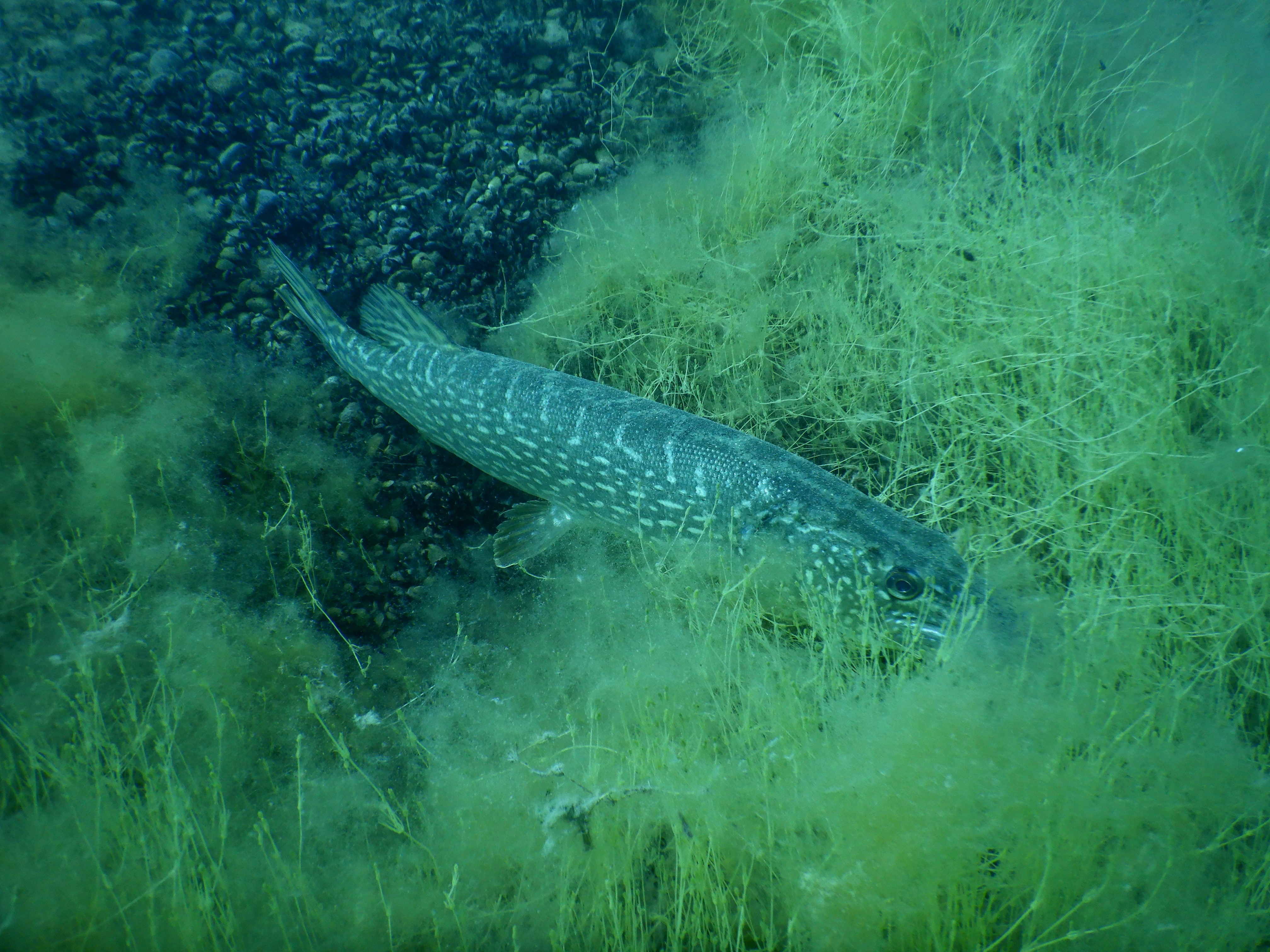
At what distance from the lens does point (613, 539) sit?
2.77 meters

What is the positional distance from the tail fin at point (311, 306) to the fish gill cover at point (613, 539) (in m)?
0.29

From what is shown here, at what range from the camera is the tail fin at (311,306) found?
2.96m

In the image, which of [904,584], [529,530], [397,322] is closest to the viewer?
[904,584]

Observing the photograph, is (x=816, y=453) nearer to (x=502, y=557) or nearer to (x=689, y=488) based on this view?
(x=689, y=488)

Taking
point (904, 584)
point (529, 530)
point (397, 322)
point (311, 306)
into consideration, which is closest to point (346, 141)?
point (311, 306)

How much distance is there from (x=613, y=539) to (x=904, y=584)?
1342mm

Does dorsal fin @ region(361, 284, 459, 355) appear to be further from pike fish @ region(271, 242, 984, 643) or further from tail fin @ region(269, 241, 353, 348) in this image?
tail fin @ region(269, 241, 353, 348)

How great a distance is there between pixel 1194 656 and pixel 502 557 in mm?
2520

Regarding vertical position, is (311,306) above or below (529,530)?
above

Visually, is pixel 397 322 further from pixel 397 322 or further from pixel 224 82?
pixel 224 82

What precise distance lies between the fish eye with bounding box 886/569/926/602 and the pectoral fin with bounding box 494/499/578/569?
1.39 meters

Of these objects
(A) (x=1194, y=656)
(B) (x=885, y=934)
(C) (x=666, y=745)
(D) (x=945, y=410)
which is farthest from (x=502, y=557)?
(A) (x=1194, y=656)

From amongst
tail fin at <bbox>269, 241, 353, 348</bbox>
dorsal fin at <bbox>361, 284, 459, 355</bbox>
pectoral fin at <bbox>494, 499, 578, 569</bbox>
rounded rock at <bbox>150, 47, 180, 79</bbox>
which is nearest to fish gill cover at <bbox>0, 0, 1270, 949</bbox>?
rounded rock at <bbox>150, 47, 180, 79</bbox>

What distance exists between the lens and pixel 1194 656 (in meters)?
1.76
